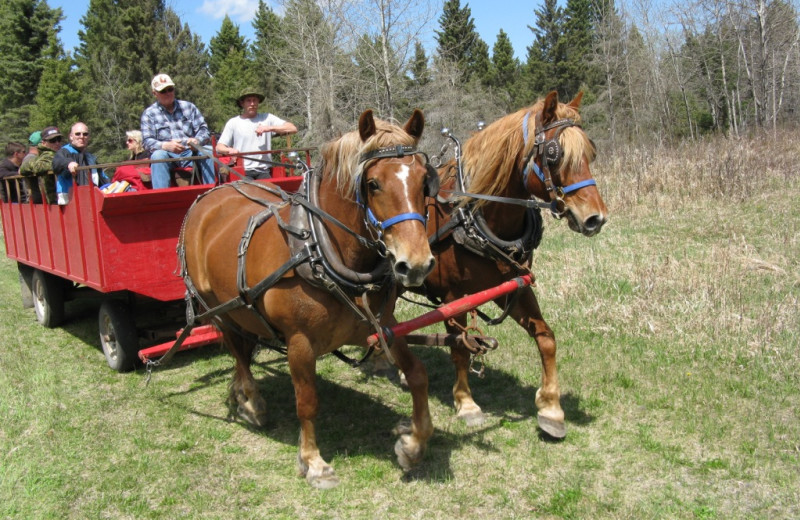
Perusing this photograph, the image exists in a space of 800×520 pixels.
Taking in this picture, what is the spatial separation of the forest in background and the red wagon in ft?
38.6

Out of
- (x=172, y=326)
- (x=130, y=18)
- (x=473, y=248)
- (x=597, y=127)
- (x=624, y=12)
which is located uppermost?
(x=130, y=18)

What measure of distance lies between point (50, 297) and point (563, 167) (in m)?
6.30

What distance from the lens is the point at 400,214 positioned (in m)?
2.83

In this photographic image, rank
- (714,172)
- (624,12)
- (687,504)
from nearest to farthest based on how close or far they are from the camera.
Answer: (687,504)
(714,172)
(624,12)

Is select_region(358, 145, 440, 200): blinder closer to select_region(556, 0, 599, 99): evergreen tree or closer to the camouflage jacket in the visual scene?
the camouflage jacket

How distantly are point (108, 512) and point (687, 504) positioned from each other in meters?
3.12

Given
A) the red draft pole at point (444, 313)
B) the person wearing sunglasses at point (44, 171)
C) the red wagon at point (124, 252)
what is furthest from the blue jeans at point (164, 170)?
the red draft pole at point (444, 313)

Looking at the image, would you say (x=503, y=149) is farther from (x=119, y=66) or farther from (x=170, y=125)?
(x=119, y=66)

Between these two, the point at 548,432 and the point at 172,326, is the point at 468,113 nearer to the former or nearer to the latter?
the point at 172,326

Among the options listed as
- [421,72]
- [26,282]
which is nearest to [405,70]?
[421,72]

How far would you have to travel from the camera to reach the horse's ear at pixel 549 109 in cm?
363

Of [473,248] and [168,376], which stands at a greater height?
[473,248]

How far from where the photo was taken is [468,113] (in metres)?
23.7

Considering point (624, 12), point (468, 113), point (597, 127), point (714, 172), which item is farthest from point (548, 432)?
point (597, 127)
